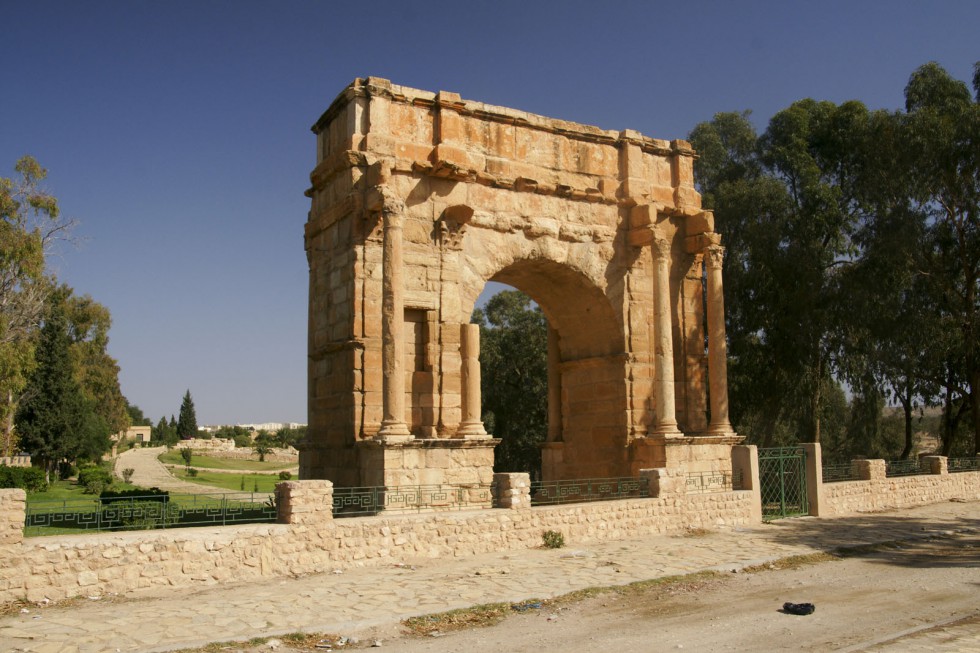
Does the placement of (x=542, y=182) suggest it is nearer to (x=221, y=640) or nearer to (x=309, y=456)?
(x=309, y=456)


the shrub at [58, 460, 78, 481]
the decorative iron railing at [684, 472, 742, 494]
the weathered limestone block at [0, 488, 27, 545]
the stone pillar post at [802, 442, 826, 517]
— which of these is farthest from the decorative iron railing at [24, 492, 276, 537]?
the shrub at [58, 460, 78, 481]

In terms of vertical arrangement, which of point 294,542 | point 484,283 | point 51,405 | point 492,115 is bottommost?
point 294,542

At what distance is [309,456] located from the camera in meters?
15.2

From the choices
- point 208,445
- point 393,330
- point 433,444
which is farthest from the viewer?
point 208,445

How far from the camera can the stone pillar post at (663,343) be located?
16.5 metres

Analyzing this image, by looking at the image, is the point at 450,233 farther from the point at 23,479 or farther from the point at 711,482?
the point at 23,479

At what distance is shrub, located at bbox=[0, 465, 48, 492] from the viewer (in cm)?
2430

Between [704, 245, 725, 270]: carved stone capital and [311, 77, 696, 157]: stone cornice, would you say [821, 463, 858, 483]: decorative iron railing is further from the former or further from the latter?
[311, 77, 696, 157]: stone cornice

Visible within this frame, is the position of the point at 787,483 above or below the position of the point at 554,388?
below

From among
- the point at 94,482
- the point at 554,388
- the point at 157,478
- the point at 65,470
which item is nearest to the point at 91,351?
the point at 65,470

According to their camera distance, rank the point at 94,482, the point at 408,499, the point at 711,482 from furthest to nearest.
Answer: the point at 94,482, the point at 711,482, the point at 408,499

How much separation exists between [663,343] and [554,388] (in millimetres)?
2913

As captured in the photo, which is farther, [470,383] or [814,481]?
[814,481]

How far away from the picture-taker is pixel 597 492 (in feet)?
47.9
